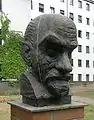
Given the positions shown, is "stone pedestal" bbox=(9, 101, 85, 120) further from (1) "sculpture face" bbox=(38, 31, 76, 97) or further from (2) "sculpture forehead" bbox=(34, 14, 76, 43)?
(2) "sculpture forehead" bbox=(34, 14, 76, 43)

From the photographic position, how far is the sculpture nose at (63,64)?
521 cm

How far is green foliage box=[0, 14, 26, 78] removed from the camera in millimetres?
26469

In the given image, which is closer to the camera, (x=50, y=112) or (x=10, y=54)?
(x=50, y=112)

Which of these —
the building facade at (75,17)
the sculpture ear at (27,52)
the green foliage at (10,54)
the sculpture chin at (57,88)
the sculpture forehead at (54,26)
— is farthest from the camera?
the building facade at (75,17)

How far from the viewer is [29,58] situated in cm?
A: 561

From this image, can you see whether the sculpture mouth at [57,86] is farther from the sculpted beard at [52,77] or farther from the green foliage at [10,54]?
the green foliage at [10,54]

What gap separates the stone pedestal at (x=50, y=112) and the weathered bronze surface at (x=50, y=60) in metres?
0.19

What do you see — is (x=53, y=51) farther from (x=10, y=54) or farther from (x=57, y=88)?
(x=10, y=54)

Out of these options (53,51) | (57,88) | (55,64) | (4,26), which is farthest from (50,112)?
(4,26)

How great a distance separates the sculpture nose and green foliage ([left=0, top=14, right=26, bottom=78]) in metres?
21.2

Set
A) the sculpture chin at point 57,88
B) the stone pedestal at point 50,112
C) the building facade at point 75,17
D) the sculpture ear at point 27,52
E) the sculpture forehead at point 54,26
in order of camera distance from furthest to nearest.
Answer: the building facade at point 75,17 → the sculpture ear at point 27,52 → the sculpture forehead at point 54,26 → the sculpture chin at point 57,88 → the stone pedestal at point 50,112

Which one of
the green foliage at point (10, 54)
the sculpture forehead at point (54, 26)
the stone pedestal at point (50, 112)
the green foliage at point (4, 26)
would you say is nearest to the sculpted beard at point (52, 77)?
the stone pedestal at point (50, 112)

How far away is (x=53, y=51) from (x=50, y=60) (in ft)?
0.55

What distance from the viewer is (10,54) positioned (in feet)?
88.0
